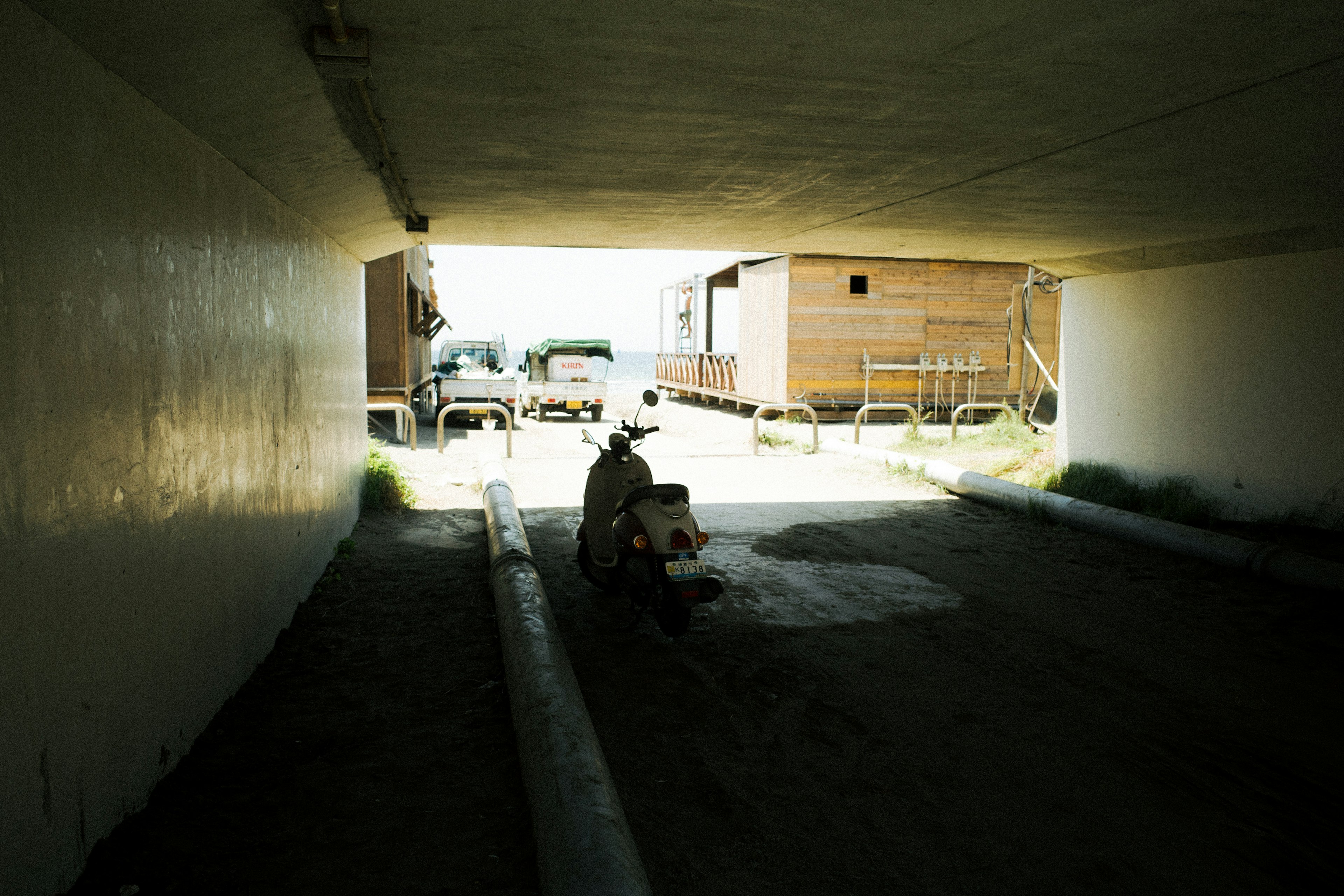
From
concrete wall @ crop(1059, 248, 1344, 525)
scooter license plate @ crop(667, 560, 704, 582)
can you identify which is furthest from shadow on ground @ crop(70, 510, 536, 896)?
concrete wall @ crop(1059, 248, 1344, 525)

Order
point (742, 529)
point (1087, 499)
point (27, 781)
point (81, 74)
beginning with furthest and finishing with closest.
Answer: point (1087, 499) → point (742, 529) → point (81, 74) → point (27, 781)

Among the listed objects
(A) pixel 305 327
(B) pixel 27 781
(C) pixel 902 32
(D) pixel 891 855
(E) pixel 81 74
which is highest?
(C) pixel 902 32

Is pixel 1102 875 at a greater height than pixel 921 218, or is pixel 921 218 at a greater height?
pixel 921 218

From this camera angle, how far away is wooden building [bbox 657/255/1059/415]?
20.1 m

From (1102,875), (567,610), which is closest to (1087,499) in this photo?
(567,610)

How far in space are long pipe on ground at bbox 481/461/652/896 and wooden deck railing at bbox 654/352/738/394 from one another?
19907 mm

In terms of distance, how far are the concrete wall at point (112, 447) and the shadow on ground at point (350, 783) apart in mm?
186

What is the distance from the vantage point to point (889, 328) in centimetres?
2067

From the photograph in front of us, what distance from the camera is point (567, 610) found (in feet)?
18.7

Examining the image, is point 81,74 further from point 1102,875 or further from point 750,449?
point 750,449

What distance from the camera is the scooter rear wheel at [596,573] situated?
597 cm

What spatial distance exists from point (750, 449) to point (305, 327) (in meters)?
10.4

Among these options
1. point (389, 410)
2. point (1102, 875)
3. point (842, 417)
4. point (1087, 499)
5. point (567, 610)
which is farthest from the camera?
point (842, 417)

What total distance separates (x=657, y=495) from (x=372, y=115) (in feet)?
8.50
